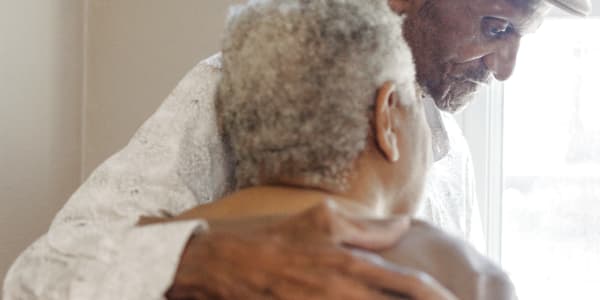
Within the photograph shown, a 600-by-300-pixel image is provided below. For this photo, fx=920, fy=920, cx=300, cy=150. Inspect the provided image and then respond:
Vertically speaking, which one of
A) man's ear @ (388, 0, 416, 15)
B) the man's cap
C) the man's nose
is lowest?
the man's nose

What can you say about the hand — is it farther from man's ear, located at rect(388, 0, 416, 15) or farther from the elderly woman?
man's ear, located at rect(388, 0, 416, 15)

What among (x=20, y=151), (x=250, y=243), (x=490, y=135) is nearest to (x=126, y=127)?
(x=20, y=151)

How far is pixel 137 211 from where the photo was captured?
126 cm

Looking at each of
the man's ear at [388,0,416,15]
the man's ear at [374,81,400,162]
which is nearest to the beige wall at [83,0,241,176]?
the man's ear at [388,0,416,15]

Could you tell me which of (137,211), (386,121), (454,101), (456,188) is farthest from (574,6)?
(137,211)

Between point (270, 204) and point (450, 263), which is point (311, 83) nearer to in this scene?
point (270, 204)

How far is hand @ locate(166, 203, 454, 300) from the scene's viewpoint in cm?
94

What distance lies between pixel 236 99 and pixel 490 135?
1.21 metres

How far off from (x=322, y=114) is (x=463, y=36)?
2.22 ft

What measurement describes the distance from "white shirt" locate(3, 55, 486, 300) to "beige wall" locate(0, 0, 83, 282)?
41 centimetres

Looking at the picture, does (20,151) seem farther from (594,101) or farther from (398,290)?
(594,101)

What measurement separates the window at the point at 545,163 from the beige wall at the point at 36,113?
3.17ft

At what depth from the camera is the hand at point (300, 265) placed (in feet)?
3.08

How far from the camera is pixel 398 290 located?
3.08 feet
